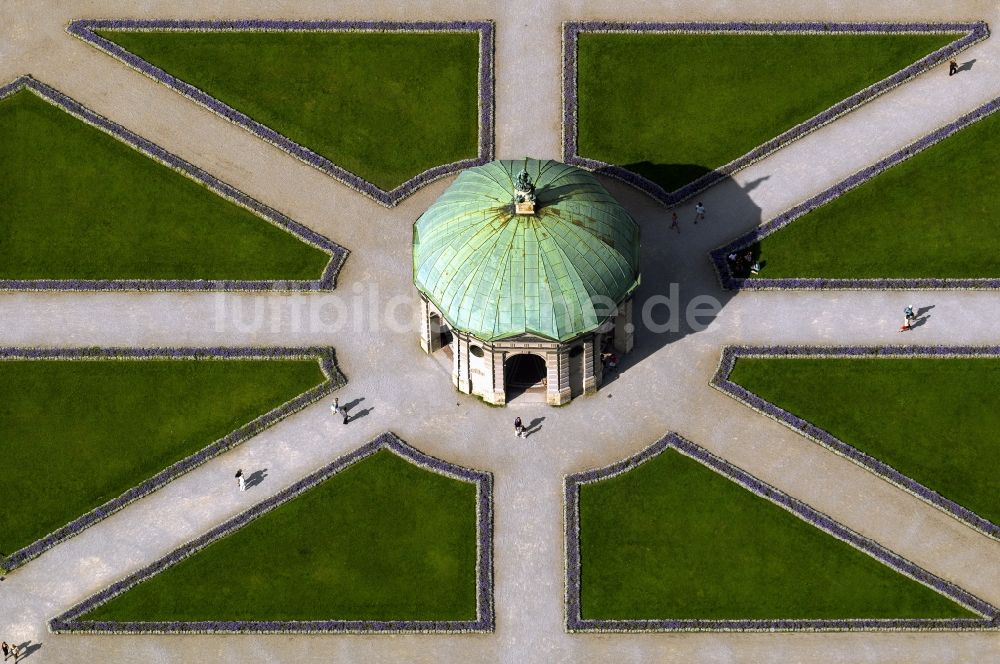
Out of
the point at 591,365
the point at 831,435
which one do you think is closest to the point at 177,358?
the point at 591,365

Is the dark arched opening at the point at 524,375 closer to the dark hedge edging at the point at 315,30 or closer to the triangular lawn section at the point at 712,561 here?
the triangular lawn section at the point at 712,561

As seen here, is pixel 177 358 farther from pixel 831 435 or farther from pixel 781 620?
pixel 831 435

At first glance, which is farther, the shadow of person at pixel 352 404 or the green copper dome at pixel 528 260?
the shadow of person at pixel 352 404

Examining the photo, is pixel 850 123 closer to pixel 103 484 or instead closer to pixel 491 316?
pixel 491 316

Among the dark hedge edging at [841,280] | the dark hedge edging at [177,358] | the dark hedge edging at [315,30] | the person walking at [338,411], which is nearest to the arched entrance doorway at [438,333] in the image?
the dark hedge edging at [177,358]

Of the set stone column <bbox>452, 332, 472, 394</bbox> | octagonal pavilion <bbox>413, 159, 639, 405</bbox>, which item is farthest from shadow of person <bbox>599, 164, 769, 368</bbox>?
stone column <bbox>452, 332, 472, 394</bbox>

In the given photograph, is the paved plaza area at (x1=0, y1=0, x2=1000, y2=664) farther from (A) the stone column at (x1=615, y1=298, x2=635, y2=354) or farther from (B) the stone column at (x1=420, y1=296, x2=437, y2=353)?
(A) the stone column at (x1=615, y1=298, x2=635, y2=354)
